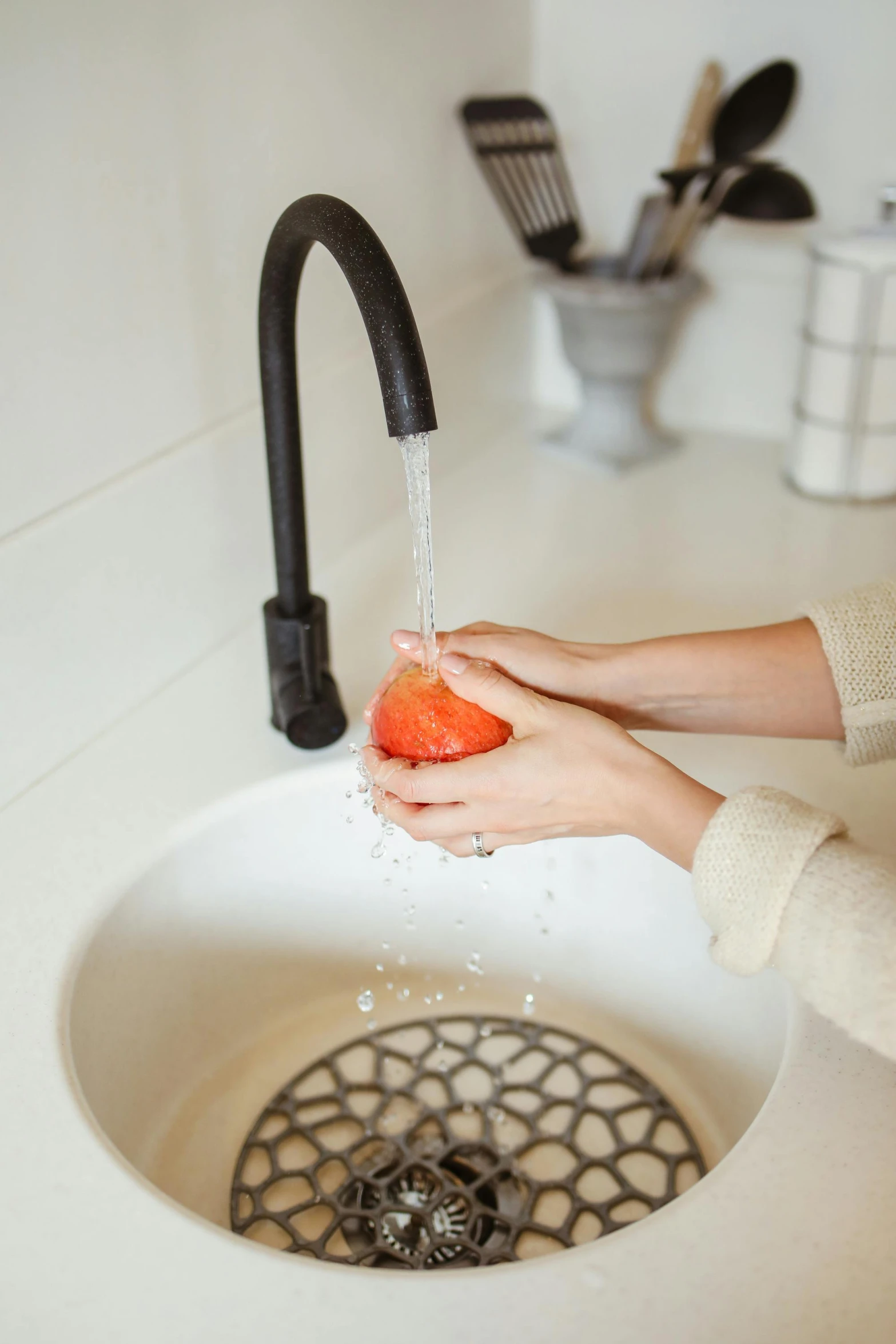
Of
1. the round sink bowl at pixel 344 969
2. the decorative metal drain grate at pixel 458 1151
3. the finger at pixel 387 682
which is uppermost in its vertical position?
the finger at pixel 387 682

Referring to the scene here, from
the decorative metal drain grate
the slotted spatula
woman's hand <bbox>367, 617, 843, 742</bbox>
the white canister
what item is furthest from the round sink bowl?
the slotted spatula

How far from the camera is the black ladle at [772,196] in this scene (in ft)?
4.06

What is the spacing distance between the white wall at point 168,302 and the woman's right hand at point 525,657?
250 mm

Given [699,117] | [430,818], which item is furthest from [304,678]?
[699,117]

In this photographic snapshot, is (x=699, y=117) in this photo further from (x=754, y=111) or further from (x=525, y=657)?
(x=525, y=657)

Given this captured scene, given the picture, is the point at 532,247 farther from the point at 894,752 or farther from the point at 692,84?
the point at 894,752

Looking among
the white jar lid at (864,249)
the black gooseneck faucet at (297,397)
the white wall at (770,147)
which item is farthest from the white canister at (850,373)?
the black gooseneck faucet at (297,397)

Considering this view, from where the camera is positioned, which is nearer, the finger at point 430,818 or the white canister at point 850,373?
the finger at point 430,818

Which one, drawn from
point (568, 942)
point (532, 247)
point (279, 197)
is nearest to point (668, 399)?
point (532, 247)

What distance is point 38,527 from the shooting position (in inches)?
34.5

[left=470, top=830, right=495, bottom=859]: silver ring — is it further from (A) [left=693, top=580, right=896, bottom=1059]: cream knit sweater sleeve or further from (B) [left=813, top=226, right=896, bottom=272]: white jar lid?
(B) [left=813, top=226, right=896, bottom=272]: white jar lid

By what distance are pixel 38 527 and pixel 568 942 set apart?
538 millimetres

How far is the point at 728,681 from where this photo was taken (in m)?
0.90

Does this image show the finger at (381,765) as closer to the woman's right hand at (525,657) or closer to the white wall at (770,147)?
the woman's right hand at (525,657)
